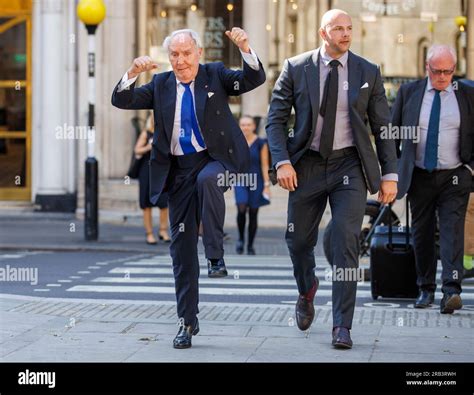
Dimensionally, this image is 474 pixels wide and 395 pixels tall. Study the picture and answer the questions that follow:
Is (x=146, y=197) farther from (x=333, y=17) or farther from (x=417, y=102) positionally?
(x=333, y=17)

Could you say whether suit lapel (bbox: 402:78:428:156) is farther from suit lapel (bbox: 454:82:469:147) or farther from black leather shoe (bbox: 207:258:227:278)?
black leather shoe (bbox: 207:258:227:278)

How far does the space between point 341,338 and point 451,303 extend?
203 cm

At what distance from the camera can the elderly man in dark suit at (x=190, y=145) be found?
7.94m

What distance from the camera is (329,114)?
812 cm

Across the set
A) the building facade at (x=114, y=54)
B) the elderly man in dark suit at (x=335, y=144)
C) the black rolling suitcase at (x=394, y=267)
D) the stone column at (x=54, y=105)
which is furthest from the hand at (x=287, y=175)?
the stone column at (x=54, y=105)

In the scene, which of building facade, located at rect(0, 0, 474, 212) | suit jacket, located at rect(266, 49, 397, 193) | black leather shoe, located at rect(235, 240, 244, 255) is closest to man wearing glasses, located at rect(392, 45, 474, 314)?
suit jacket, located at rect(266, 49, 397, 193)

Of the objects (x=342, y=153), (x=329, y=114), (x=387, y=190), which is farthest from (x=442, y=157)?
(x=329, y=114)

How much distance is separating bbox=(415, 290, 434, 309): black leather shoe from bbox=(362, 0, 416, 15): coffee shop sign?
11.6m

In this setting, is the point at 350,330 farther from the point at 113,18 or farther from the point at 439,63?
the point at 113,18

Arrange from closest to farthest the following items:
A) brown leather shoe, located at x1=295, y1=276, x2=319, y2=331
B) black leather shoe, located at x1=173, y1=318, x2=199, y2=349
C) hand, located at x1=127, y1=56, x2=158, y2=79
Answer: hand, located at x1=127, y1=56, x2=158, y2=79, black leather shoe, located at x1=173, y1=318, x2=199, y2=349, brown leather shoe, located at x1=295, y1=276, x2=319, y2=331

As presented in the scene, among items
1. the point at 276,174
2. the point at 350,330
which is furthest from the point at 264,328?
the point at 276,174

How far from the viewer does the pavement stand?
7.66m

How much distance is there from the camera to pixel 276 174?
819cm

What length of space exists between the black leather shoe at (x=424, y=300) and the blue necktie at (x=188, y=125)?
9.40 feet
